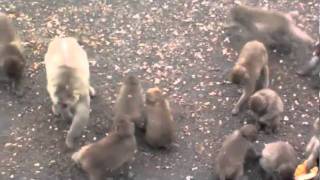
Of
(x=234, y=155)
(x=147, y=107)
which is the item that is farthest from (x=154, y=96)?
(x=234, y=155)

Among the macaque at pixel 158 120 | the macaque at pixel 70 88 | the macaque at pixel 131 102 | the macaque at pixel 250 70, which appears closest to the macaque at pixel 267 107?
the macaque at pixel 250 70

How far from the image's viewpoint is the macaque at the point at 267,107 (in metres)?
5.41

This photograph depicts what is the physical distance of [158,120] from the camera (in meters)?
5.17

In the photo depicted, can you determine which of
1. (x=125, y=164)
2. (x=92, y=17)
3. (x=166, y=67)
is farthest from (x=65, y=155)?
(x=92, y=17)

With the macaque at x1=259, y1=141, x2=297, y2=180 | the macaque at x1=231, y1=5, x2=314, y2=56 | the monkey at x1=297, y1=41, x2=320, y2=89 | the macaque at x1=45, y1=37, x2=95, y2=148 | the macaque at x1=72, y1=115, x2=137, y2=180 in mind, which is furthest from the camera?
the macaque at x1=231, y1=5, x2=314, y2=56

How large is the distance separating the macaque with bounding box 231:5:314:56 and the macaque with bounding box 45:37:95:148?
1700 mm

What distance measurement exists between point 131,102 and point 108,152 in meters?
0.54

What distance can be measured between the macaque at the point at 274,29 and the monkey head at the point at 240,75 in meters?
0.77

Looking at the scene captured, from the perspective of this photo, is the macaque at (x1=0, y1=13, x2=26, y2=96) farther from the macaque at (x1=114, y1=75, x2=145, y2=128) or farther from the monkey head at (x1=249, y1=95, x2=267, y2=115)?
the monkey head at (x1=249, y1=95, x2=267, y2=115)

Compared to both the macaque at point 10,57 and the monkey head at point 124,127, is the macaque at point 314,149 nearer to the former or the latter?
the monkey head at point 124,127

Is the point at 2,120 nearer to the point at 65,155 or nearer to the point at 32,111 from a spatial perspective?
the point at 32,111

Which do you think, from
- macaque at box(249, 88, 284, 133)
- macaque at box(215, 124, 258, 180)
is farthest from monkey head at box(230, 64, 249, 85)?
macaque at box(215, 124, 258, 180)

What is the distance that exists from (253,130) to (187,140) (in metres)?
0.66

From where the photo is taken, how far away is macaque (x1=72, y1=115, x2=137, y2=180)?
4.88 metres
